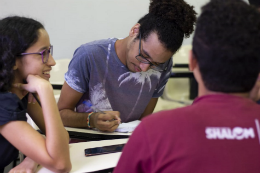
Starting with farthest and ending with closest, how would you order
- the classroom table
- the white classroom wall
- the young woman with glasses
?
1. the white classroom wall
2. the classroom table
3. the young woman with glasses

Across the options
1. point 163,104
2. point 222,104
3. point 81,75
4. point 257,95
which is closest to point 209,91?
point 222,104

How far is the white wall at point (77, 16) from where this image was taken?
2509 mm

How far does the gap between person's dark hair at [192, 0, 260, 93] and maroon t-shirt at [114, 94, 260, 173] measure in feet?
0.15

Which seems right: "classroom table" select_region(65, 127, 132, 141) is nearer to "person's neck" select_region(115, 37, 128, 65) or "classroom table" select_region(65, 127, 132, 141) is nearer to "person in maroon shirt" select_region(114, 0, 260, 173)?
"person's neck" select_region(115, 37, 128, 65)

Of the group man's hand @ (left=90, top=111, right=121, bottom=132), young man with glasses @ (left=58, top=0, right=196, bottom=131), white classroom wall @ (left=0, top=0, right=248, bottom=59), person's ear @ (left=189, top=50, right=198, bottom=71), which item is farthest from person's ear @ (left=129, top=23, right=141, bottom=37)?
white classroom wall @ (left=0, top=0, right=248, bottom=59)

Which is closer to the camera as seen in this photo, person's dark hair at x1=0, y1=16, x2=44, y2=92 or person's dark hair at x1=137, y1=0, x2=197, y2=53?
person's dark hair at x1=0, y1=16, x2=44, y2=92

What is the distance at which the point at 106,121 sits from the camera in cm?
129

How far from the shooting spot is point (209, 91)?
0.65 metres

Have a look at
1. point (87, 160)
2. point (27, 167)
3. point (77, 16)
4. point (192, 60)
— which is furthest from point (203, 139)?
Answer: point (77, 16)

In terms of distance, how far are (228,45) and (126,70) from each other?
3.12 feet

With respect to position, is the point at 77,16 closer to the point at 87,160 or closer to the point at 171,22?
the point at 171,22

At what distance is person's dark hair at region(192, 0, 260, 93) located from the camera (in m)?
0.58

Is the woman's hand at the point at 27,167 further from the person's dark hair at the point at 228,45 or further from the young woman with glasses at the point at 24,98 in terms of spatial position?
the person's dark hair at the point at 228,45

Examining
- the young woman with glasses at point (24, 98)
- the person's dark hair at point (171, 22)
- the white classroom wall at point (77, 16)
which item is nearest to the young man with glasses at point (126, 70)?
the person's dark hair at point (171, 22)
